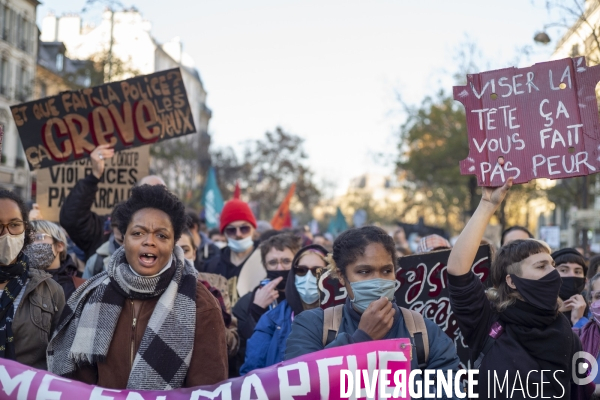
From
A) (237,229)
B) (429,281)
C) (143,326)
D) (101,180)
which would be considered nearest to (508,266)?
(429,281)

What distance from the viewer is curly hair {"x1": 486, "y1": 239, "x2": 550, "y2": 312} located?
13.9ft

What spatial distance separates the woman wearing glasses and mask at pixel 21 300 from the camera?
13.1ft

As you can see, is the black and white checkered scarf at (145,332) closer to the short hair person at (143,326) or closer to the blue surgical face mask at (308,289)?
the short hair person at (143,326)

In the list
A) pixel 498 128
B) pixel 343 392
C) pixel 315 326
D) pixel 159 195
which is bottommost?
pixel 343 392

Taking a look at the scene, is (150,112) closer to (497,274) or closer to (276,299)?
(276,299)

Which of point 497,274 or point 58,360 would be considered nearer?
point 58,360

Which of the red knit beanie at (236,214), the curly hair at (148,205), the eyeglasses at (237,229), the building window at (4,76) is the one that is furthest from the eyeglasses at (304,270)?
the building window at (4,76)

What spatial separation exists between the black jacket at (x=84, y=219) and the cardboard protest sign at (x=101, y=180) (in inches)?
55.7

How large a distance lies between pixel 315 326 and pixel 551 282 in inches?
51.8

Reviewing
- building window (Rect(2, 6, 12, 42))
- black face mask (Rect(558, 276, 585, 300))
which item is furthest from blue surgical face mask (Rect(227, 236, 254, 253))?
building window (Rect(2, 6, 12, 42))

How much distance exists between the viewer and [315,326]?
3.70 metres

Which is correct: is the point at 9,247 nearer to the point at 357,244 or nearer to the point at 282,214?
the point at 357,244

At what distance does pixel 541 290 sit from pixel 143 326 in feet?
6.61

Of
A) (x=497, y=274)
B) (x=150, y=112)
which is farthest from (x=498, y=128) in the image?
(x=150, y=112)
